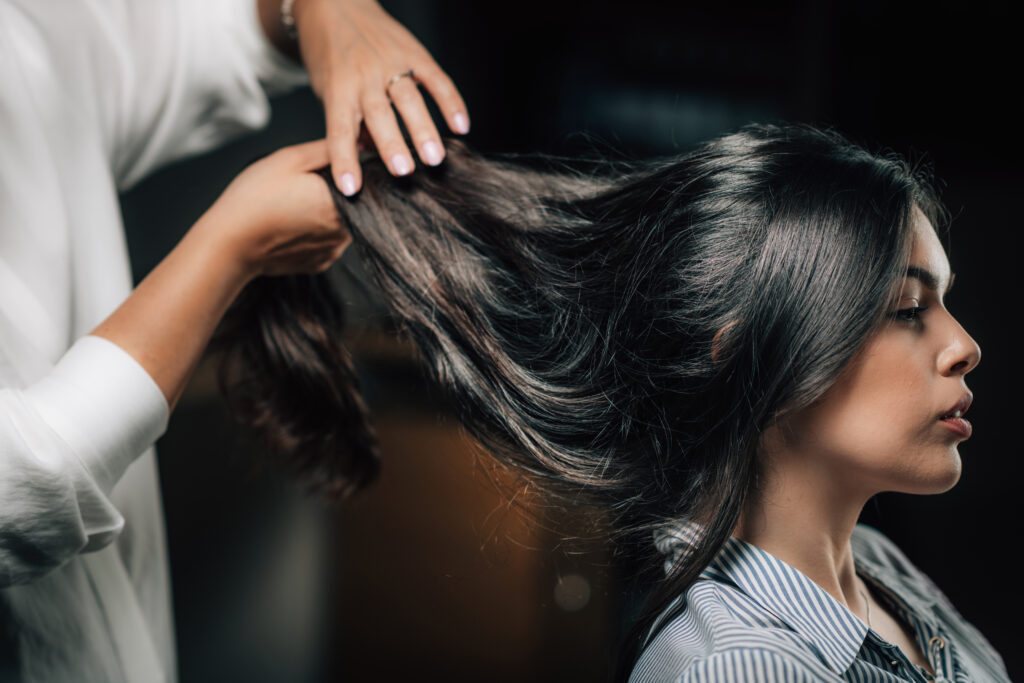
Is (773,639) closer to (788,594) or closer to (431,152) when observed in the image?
(788,594)

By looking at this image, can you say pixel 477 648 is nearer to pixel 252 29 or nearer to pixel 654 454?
pixel 654 454

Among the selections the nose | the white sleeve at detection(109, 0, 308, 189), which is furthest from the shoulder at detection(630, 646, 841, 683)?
Answer: the white sleeve at detection(109, 0, 308, 189)

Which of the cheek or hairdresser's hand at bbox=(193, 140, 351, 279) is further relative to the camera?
hairdresser's hand at bbox=(193, 140, 351, 279)

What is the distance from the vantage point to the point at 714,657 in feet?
1.34

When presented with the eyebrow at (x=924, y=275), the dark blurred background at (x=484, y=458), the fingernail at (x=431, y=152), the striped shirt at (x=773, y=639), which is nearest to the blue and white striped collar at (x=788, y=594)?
the striped shirt at (x=773, y=639)

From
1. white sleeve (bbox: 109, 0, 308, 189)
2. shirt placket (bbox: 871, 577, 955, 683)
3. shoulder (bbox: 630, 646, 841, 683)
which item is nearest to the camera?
shoulder (bbox: 630, 646, 841, 683)

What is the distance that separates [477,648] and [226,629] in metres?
0.33

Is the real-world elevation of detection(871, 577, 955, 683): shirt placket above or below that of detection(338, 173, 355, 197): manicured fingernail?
below

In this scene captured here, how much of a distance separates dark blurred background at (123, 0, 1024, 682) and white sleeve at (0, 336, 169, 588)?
0.24m

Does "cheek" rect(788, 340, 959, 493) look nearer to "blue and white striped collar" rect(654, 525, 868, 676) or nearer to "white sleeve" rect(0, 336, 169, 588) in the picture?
"blue and white striped collar" rect(654, 525, 868, 676)

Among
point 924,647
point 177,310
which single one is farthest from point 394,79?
point 924,647

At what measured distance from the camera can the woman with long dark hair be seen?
455 millimetres

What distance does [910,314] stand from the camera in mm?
466

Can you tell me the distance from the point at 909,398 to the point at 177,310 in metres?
0.56
